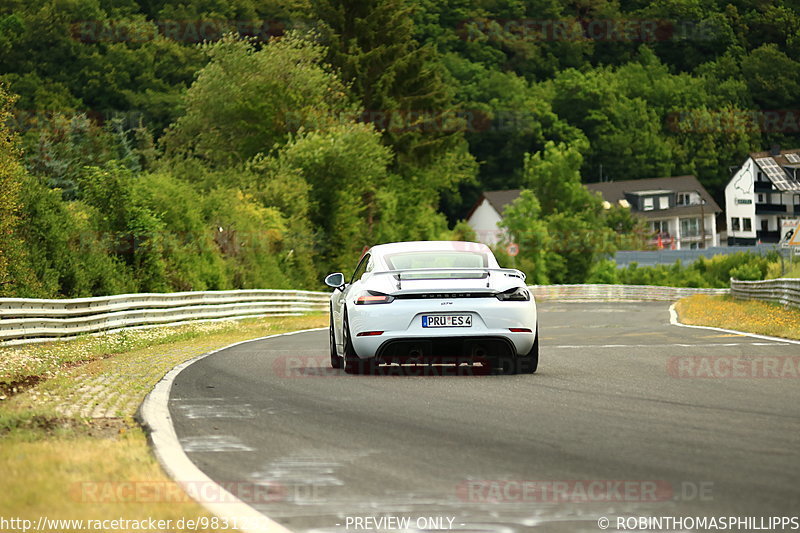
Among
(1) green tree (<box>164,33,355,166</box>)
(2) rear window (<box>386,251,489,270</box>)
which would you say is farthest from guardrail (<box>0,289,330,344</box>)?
(1) green tree (<box>164,33,355,166</box>)

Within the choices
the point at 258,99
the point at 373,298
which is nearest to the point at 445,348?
the point at 373,298

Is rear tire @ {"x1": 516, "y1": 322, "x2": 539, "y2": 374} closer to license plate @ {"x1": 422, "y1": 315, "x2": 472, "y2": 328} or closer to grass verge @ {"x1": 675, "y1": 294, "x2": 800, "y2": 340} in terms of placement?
license plate @ {"x1": 422, "y1": 315, "x2": 472, "y2": 328}

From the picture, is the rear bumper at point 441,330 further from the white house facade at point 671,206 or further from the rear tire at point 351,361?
the white house facade at point 671,206

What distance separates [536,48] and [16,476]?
124424 millimetres

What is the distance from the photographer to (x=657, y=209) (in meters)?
123

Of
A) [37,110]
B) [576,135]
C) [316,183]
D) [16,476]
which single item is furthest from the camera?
[576,135]

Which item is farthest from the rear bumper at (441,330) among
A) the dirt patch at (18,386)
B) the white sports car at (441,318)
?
the dirt patch at (18,386)

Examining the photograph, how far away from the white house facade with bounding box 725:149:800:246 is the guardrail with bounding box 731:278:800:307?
3239 inches

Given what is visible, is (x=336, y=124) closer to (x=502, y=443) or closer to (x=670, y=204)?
(x=502, y=443)

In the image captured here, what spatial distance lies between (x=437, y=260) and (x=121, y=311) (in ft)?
41.0

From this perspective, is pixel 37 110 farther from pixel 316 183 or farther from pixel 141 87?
pixel 316 183

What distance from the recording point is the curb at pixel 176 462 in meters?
5.35

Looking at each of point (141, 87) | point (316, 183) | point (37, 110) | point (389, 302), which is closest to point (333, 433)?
point (389, 302)

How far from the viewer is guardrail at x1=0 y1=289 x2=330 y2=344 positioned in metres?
19.8
